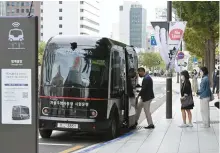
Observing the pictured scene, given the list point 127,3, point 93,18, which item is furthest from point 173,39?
point 93,18

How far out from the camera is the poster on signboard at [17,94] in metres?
6.77

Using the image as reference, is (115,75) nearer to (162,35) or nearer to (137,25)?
(162,35)

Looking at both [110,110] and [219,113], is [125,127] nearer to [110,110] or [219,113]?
[110,110]

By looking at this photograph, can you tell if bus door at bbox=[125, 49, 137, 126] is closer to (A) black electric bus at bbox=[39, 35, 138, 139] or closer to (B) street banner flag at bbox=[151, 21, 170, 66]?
(B) street banner flag at bbox=[151, 21, 170, 66]

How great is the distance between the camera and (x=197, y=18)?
23.2 m

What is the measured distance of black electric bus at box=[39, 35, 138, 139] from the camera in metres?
11.8

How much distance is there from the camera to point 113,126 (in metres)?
12.5

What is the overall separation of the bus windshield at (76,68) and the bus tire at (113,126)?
3.22ft

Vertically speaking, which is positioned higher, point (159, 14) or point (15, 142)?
point (159, 14)

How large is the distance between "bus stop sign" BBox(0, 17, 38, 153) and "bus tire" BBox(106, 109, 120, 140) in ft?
17.6

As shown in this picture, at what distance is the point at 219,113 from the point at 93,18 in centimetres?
17879

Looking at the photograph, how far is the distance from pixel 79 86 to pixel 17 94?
5080mm

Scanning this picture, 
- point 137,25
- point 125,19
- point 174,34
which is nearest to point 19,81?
point 174,34

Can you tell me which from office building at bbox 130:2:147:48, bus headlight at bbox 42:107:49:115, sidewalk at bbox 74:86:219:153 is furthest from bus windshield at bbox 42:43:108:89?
office building at bbox 130:2:147:48
